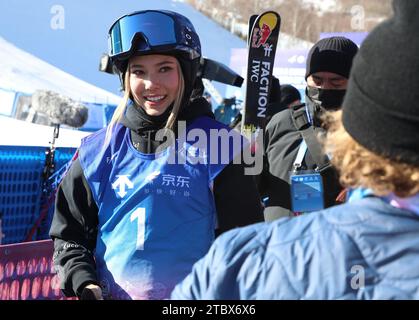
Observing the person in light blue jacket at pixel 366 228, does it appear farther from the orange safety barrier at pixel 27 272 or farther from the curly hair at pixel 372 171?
the orange safety barrier at pixel 27 272

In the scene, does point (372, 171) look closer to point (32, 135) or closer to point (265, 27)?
point (265, 27)

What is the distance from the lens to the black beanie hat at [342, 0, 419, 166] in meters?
1.16

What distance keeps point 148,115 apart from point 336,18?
49.5 metres

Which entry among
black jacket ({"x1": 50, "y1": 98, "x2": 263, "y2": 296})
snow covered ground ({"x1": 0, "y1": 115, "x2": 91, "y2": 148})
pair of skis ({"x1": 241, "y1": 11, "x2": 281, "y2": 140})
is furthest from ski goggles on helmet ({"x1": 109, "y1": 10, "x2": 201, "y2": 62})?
snow covered ground ({"x1": 0, "y1": 115, "x2": 91, "y2": 148})

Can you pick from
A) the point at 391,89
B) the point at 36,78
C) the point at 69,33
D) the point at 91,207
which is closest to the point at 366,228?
the point at 391,89

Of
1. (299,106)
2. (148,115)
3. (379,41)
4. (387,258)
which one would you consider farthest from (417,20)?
(299,106)

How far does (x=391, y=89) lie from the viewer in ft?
3.84

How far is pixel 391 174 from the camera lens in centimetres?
120

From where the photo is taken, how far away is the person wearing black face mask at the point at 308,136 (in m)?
3.48

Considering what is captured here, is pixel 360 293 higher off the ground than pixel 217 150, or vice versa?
pixel 217 150

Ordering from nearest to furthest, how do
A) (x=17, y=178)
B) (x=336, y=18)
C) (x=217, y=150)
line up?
(x=217, y=150) → (x=17, y=178) → (x=336, y=18)

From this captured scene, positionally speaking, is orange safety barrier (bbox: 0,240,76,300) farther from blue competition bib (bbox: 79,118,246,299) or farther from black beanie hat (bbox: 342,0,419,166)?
black beanie hat (bbox: 342,0,419,166)

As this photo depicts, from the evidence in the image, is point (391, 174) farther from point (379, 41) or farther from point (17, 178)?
point (17, 178)

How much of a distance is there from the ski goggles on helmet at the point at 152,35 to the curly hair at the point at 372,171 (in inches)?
57.5
